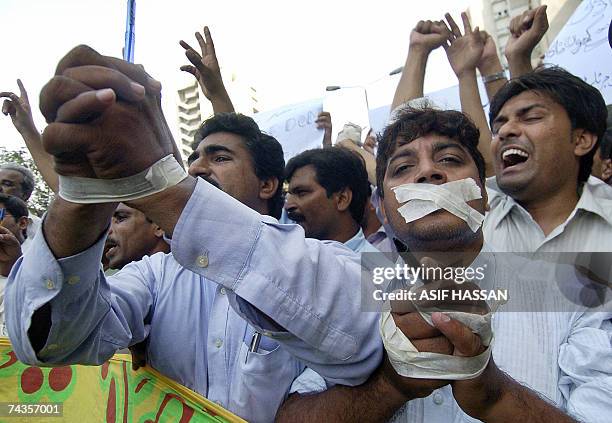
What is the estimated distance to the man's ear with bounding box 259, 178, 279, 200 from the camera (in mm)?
2793

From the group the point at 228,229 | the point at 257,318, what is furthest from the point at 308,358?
the point at 228,229

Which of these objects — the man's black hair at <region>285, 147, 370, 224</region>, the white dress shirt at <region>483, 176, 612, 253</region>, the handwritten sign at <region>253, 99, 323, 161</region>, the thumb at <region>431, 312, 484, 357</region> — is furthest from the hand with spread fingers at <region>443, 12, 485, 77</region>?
the thumb at <region>431, 312, 484, 357</region>

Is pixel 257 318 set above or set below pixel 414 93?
above

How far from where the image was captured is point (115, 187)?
3.24 feet

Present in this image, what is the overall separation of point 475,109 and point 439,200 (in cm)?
179

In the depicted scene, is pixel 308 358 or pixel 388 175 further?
pixel 388 175

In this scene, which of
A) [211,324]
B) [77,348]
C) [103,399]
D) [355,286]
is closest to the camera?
[355,286]

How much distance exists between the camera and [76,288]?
3.98ft

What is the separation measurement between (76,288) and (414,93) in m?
2.20

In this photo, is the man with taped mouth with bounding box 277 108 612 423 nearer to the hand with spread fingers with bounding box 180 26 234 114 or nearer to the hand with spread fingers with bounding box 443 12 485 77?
the hand with spread fingers with bounding box 443 12 485 77

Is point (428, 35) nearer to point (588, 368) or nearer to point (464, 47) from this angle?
point (464, 47)

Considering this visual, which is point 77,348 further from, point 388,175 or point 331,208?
point 331,208

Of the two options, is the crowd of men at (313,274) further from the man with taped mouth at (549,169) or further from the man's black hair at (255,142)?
the man's black hair at (255,142)

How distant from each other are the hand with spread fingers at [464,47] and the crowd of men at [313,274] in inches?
34.5
